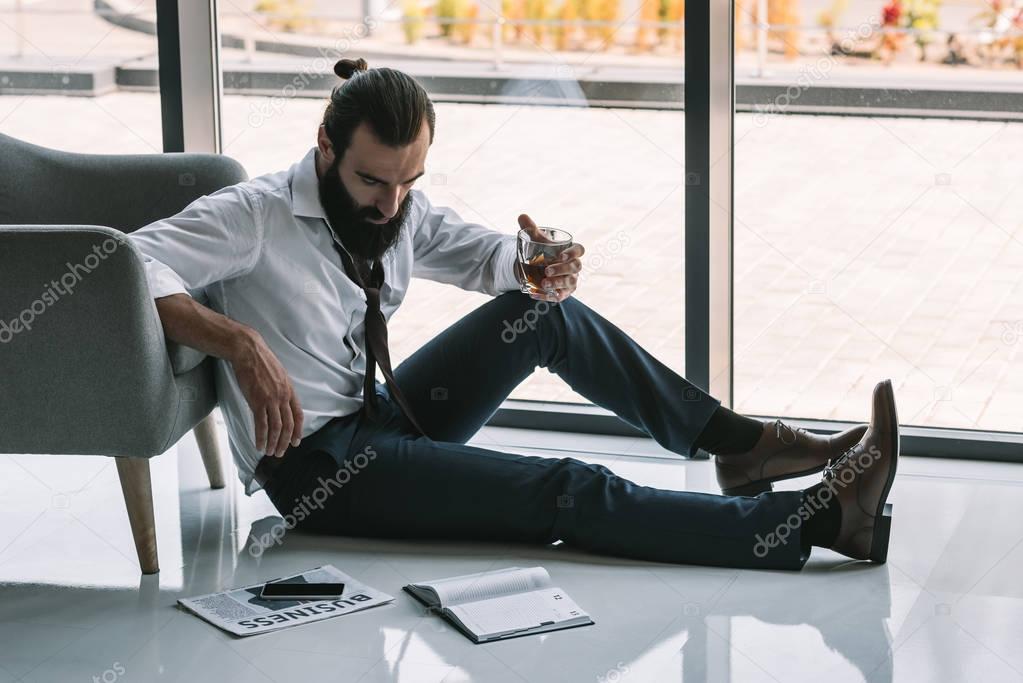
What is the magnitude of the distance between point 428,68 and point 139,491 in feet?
4.60

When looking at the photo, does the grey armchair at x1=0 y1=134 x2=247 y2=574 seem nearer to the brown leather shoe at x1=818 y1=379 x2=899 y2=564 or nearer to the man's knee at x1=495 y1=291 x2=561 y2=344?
the man's knee at x1=495 y1=291 x2=561 y2=344

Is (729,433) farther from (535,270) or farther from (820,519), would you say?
(535,270)

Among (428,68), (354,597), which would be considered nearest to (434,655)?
(354,597)

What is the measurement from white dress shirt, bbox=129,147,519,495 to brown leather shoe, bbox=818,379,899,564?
0.74 m

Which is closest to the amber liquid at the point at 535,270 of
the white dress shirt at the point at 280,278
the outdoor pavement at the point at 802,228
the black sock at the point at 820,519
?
the white dress shirt at the point at 280,278

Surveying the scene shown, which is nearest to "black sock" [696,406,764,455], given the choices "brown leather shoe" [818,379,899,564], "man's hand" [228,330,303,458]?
"brown leather shoe" [818,379,899,564]

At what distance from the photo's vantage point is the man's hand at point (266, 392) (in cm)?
235

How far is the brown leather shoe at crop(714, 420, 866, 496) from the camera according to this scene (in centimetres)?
264

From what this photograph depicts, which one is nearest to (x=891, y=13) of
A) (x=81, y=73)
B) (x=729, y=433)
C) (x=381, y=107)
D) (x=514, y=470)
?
(x=729, y=433)

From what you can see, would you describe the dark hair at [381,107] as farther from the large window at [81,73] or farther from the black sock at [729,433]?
the large window at [81,73]

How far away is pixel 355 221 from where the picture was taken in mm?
2541

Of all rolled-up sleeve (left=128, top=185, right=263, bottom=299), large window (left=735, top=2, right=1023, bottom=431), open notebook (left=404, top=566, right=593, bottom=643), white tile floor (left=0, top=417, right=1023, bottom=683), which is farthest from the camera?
large window (left=735, top=2, right=1023, bottom=431)

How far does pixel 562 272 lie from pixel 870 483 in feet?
2.22

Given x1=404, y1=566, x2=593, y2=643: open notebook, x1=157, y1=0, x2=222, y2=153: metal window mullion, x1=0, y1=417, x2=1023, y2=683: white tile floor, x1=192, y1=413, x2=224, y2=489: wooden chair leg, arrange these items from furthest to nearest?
x1=157, y1=0, x2=222, y2=153: metal window mullion < x1=192, y1=413, x2=224, y2=489: wooden chair leg < x1=404, y1=566, x2=593, y2=643: open notebook < x1=0, y1=417, x2=1023, y2=683: white tile floor
